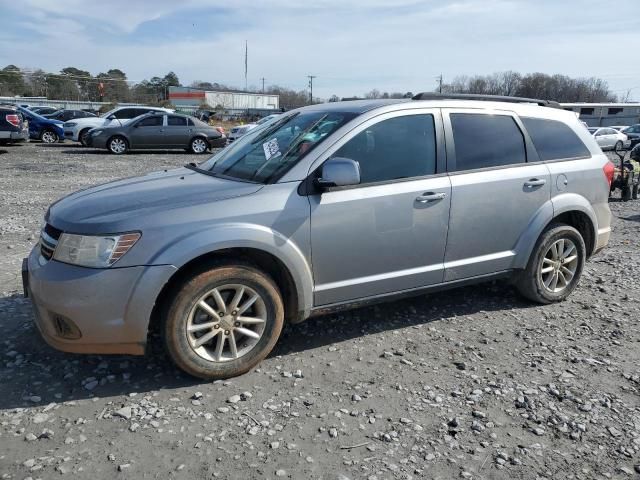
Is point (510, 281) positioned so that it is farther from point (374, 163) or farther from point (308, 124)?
point (308, 124)

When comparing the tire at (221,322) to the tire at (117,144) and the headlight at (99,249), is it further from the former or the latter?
the tire at (117,144)

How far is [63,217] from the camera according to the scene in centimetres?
346

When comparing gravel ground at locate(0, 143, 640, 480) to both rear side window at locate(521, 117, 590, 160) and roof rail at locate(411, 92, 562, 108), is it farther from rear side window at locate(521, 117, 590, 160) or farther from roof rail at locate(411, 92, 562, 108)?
roof rail at locate(411, 92, 562, 108)

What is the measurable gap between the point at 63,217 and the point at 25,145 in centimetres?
2117

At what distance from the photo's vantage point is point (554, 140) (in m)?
4.91

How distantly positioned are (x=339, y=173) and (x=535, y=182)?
1.98 meters

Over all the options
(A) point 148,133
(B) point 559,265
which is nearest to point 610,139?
(A) point 148,133

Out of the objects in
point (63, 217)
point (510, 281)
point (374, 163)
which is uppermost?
point (374, 163)

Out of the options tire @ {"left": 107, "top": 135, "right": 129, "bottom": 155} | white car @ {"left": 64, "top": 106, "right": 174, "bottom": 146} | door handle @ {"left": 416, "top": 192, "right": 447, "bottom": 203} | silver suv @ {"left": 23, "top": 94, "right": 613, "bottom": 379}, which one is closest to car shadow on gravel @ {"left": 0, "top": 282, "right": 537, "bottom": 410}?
silver suv @ {"left": 23, "top": 94, "right": 613, "bottom": 379}

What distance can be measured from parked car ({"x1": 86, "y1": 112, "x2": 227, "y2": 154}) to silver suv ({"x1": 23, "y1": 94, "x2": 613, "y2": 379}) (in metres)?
15.8

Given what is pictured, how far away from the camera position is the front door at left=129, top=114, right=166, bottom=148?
759 inches

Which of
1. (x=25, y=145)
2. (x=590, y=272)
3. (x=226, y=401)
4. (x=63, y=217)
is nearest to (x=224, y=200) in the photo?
(x=63, y=217)

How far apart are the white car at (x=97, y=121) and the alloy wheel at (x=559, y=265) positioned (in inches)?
749

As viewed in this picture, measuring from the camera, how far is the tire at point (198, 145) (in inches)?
797
